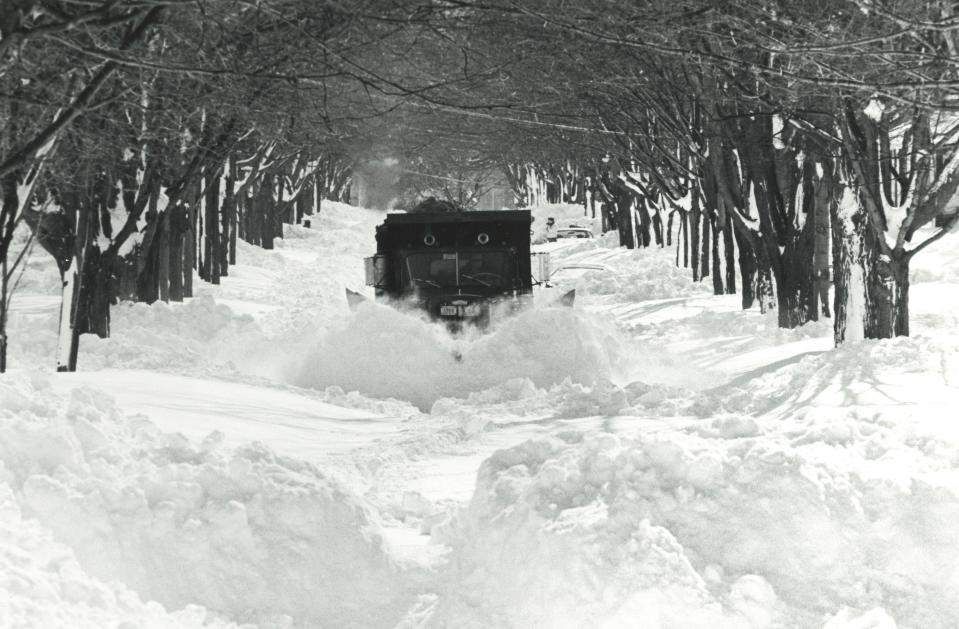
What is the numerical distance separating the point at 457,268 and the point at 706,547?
11.8 metres

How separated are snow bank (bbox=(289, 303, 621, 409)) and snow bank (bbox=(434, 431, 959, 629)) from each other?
8766 millimetres

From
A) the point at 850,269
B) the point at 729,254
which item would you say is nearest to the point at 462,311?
the point at 850,269

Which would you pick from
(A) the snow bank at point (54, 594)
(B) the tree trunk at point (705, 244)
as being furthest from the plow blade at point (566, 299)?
(B) the tree trunk at point (705, 244)

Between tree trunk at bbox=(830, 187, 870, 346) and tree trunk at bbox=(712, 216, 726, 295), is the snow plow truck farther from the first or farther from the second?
tree trunk at bbox=(712, 216, 726, 295)

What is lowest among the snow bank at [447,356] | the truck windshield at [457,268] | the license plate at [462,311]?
the snow bank at [447,356]

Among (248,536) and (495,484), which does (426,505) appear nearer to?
(495,484)

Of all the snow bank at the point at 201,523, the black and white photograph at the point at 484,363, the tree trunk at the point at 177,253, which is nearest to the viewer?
the black and white photograph at the point at 484,363

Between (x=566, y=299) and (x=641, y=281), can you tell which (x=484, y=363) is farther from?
(x=641, y=281)

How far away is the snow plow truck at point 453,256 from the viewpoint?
17266 mm

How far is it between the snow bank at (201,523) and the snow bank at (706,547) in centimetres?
62

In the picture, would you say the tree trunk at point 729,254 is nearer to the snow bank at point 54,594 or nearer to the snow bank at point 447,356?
the snow bank at point 447,356

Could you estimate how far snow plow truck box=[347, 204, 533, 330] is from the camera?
1727 centimetres

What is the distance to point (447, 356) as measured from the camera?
1556 cm

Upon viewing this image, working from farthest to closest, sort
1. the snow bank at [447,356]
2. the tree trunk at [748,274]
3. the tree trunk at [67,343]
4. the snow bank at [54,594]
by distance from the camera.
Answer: the tree trunk at [748,274], the snow bank at [447,356], the tree trunk at [67,343], the snow bank at [54,594]
